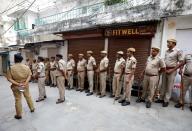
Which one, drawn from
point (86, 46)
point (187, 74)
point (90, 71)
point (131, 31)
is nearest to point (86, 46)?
point (86, 46)

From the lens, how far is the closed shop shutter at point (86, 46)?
8805mm

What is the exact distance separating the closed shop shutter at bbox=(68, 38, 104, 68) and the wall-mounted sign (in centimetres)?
83

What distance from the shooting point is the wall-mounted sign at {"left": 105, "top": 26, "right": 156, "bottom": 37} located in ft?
21.9

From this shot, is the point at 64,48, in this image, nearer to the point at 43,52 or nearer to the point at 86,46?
the point at 86,46

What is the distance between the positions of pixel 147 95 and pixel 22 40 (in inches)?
504

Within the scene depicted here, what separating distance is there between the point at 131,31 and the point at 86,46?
10.1ft

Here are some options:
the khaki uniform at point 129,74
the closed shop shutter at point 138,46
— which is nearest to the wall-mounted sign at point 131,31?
the closed shop shutter at point 138,46

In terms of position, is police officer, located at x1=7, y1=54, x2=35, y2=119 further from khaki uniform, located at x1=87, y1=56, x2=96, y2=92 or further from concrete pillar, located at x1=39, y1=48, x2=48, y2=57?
concrete pillar, located at x1=39, y1=48, x2=48, y2=57

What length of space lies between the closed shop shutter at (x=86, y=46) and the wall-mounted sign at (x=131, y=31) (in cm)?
83

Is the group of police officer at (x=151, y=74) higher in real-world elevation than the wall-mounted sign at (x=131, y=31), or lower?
lower

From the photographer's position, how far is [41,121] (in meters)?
4.61

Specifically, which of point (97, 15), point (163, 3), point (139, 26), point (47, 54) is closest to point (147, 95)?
point (139, 26)

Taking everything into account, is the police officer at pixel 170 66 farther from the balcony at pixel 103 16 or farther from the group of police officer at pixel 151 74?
the balcony at pixel 103 16

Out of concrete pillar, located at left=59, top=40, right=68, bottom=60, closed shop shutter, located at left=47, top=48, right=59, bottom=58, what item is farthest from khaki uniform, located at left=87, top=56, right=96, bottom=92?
closed shop shutter, located at left=47, top=48, right=59, bottom=58
